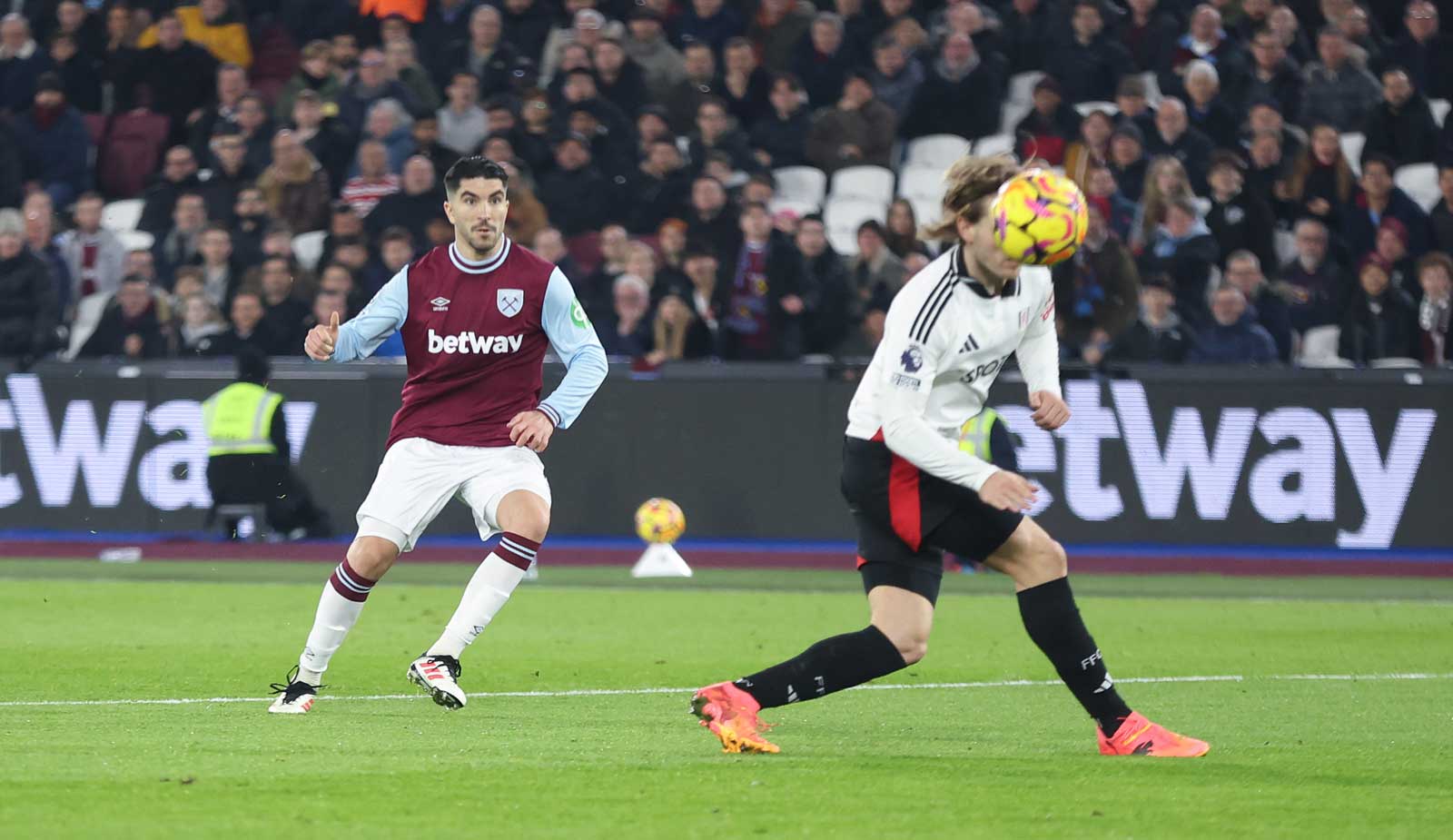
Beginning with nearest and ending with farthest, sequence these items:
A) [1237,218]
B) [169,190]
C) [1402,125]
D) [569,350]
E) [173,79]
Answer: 1. [569,350]
2. [1237,218]
3. [1402,125]
4. [169,190]
5. [173,79]

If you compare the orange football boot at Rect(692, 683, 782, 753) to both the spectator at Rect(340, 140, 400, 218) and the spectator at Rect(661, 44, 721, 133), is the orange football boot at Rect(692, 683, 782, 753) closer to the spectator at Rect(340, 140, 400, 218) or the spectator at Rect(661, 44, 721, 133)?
the spectator at Rect(340, 140, 400, 218)

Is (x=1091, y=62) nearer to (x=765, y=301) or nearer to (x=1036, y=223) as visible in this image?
(x=765, y=301)

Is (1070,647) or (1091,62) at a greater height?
(1070,647)

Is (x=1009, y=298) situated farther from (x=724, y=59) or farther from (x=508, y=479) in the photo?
(x=724, y=59)

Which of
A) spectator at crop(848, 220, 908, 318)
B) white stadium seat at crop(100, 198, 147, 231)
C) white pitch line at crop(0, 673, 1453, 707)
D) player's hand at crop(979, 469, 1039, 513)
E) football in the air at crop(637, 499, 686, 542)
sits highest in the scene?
player's hand at crop(979, 469, 1039, 513)

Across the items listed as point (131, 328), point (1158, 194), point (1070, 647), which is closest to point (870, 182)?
point (1158, 194)

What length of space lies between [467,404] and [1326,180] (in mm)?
12609

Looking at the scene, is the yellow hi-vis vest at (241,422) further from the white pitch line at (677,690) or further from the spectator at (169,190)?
the white pitch line at (677,690)

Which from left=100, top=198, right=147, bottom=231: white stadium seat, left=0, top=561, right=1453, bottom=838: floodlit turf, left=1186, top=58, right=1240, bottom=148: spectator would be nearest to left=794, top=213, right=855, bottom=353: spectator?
left=1186, top=58, right=1240, bottom=148: spectator

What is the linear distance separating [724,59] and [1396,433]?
774cm

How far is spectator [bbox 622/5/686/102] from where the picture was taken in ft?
72.9

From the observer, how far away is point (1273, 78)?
21188 mm

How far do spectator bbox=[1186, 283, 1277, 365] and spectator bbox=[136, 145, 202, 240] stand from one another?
988 centimetres

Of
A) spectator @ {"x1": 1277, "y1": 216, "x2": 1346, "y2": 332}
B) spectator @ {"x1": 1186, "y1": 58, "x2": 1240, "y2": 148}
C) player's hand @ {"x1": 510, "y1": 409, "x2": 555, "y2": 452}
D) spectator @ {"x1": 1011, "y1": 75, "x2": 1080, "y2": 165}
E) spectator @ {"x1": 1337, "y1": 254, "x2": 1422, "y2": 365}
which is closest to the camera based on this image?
player's hand @ {"x1": 510, "y1": 409, "x2": 555, "y2": 452}
